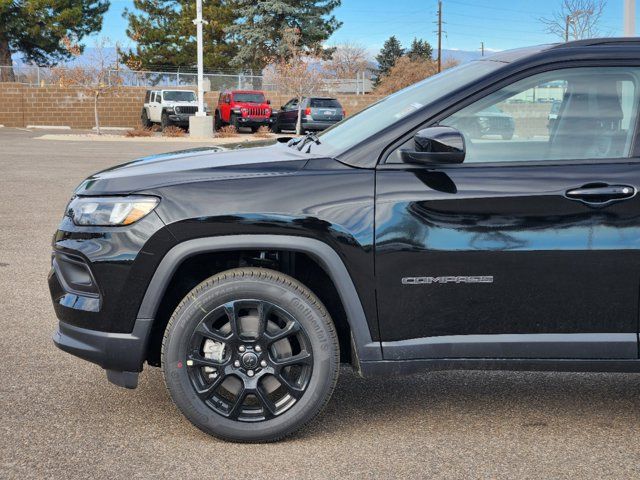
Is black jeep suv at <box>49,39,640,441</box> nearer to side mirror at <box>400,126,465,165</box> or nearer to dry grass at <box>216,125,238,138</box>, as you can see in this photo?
side mirror at <box>400,126,465,165</box>

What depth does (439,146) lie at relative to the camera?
3.63m

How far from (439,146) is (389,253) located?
508 millimetres

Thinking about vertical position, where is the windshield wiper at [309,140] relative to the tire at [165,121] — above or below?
below

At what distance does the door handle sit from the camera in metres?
3.65

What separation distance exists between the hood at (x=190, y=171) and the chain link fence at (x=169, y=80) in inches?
1628

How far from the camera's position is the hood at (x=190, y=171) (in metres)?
3.80

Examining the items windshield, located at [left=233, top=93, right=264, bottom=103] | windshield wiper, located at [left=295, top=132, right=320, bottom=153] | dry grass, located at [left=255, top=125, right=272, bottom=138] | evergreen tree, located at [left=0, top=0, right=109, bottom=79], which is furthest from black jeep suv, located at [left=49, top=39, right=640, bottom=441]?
evergreen tree, located at [left=0, top=0, right=109, bottom=79]

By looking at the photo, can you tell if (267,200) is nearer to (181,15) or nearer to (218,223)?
(218,223)

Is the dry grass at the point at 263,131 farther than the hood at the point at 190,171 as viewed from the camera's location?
Yes

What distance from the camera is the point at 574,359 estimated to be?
148 inches

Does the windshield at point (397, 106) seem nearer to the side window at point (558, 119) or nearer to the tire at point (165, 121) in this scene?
the side window at point (558, 119)

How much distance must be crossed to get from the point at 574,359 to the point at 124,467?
2015mm

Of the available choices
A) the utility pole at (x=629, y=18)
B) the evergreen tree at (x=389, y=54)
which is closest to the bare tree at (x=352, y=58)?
the evergreen tree at (x=389, y=54)

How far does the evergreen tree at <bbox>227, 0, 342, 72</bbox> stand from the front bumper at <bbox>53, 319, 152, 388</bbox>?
5082 cm
